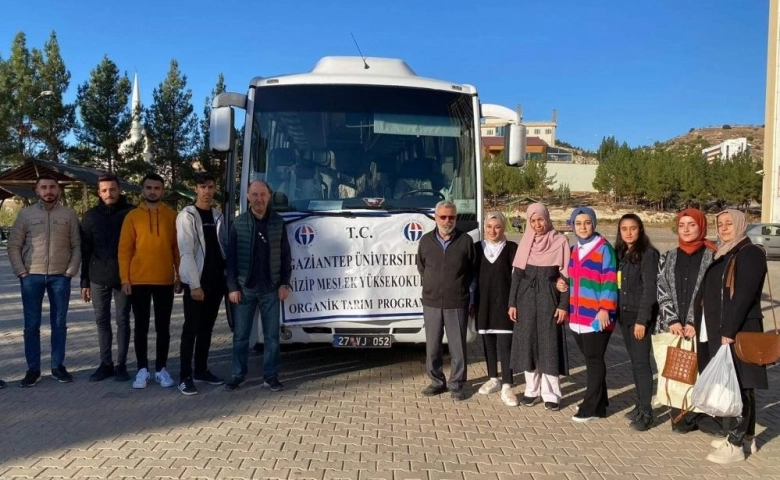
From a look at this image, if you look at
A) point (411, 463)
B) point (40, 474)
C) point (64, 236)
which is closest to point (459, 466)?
point (411, 463)

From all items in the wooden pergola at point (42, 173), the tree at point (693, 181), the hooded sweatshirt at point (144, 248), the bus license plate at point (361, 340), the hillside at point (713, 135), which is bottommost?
the bus license plate at point (361, 340)

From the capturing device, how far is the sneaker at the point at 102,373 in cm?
672

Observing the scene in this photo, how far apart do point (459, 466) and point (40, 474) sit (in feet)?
9.18

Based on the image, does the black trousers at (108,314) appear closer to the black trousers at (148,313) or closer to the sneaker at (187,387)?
the black trousers at (148,313)

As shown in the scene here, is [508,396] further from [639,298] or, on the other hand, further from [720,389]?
[720,389]

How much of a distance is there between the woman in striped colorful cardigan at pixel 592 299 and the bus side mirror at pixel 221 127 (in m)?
3.55

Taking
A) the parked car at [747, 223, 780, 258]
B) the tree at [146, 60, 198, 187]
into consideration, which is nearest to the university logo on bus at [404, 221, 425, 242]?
the parked car at [747, 223, 780, 258]

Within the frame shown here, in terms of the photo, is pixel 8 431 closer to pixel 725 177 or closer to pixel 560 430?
pixel 560 430

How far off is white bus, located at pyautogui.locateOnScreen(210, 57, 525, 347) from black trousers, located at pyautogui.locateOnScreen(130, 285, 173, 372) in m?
1.16

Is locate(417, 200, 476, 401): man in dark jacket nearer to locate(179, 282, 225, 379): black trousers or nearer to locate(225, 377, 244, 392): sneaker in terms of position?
locate(225, 377, 244, 392): sneaker

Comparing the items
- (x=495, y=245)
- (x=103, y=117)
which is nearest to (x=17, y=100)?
(x=103, y=117)

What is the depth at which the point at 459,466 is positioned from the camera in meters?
4.54

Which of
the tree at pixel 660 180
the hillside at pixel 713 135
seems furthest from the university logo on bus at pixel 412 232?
the hillside at pixel 713 135

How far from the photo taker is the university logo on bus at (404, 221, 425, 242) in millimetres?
6535
